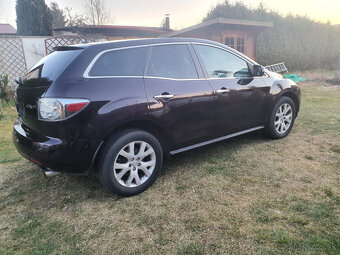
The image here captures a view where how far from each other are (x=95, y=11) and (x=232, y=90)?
1811cm

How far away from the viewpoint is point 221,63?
11.4 feet

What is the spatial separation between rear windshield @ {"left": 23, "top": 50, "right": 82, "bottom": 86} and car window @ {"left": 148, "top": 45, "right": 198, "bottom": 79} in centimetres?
81

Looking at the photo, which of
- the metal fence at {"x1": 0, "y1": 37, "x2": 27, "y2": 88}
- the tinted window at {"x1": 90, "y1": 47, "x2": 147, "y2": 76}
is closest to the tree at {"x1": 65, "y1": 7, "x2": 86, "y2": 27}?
the metal fence at {"x1": 0, "y1": 37, "x2": 27, "y2": 88}

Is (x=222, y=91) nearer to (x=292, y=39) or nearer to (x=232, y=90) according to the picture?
(x=232, y=90)

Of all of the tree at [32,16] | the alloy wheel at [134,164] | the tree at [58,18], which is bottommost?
the alloy wheel at [134,164]

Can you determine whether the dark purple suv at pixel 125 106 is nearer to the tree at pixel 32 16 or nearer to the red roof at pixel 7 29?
the tree at pixel 32 16

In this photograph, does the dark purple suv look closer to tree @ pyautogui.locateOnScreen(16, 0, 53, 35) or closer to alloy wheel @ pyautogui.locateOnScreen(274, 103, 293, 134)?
alloy wheel @ pyautogui.locateOnScreen(274, 103, 293, 134)

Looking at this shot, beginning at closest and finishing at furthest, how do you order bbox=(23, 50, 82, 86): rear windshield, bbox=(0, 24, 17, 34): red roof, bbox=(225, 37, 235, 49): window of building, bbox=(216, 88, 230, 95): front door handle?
1. bbox=(23, 50, 82, 86): rear windshield
2. bbox=(216, 88, 230, 95): front door handle
3. bbox=(225, 37, 235, 49): window of building
4. bbox=(0, 24, 17, 34): red roof

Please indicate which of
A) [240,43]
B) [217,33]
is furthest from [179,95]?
[240,43]

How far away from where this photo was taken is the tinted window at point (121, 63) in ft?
8.23

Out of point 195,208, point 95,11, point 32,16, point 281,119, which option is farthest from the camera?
point 95,11

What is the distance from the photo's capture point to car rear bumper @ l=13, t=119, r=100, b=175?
2314 mm

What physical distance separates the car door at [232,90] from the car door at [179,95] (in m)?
0.16

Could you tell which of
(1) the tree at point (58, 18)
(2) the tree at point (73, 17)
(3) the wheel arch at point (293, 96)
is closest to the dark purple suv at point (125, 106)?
(3) the wheel arch at point (293, 96)
